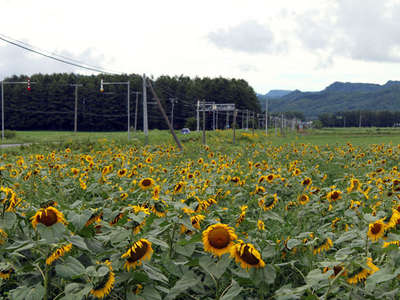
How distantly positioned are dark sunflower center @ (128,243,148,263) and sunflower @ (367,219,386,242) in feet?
3.76

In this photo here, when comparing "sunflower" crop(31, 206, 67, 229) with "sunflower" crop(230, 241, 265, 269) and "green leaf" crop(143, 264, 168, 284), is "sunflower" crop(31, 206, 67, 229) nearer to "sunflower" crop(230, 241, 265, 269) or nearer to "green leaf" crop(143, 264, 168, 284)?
"green leaf" crop(143, 264, 168, 284)

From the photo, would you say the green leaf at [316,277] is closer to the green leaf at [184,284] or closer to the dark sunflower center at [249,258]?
the dark sunflower center at [249,258]

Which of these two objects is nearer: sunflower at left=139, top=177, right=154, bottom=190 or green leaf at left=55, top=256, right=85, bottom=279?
green leaf at left=55, top=256, right=85, bottom=279

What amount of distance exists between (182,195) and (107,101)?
82.4 meters

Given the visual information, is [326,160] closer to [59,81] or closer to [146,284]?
[146,284]

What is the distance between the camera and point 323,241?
7.12ft

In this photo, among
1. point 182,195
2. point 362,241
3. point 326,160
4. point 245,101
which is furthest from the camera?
point 245,101

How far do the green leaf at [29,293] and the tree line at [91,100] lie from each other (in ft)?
241

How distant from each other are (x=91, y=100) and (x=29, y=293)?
85092 millimetres

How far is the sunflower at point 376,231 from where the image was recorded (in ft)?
6.51

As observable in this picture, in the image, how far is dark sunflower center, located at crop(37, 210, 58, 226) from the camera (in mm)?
1665

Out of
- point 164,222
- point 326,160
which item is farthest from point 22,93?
point 164,222

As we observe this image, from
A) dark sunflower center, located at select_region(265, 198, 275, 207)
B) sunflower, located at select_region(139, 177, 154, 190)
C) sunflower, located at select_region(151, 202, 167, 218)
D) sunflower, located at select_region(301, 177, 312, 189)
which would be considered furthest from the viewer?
sunflower, located at select_region(301, 177, 312, 189)

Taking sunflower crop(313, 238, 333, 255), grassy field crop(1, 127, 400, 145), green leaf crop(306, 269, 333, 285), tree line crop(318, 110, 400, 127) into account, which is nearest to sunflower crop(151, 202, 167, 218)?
sunflower crop(313, 238, 333, 255)
